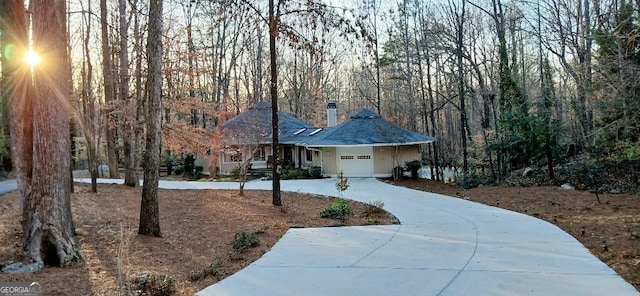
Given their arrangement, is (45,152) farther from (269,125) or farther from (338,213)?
(269,125)

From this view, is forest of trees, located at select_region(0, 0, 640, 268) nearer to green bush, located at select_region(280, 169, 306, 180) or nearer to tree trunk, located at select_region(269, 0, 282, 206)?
tree trunk, located at select_region(269, 0, 282, 206)

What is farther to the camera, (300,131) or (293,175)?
(300,131)

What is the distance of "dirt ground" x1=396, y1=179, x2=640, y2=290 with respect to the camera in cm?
602

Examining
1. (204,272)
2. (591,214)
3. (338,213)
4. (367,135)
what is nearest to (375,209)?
(338,213)

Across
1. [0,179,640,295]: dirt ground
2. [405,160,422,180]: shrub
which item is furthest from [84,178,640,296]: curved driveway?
[405,160,422,180]: shrub

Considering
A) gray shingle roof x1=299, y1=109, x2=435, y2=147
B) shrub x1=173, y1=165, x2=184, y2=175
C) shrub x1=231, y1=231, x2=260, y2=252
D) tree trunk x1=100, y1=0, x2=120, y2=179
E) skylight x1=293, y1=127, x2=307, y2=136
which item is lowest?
shrub x1=231, y1=231, x2=260, y2=252

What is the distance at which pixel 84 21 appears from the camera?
21438 millimetres

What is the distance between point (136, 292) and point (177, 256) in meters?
2.06

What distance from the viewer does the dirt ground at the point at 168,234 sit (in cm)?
518

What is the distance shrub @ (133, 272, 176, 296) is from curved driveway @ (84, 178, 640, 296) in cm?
41

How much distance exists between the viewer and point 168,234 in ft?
26.9

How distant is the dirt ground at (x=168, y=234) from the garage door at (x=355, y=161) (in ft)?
21.4

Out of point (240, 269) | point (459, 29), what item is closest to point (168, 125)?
point (240, 269)

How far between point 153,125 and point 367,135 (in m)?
14.7
